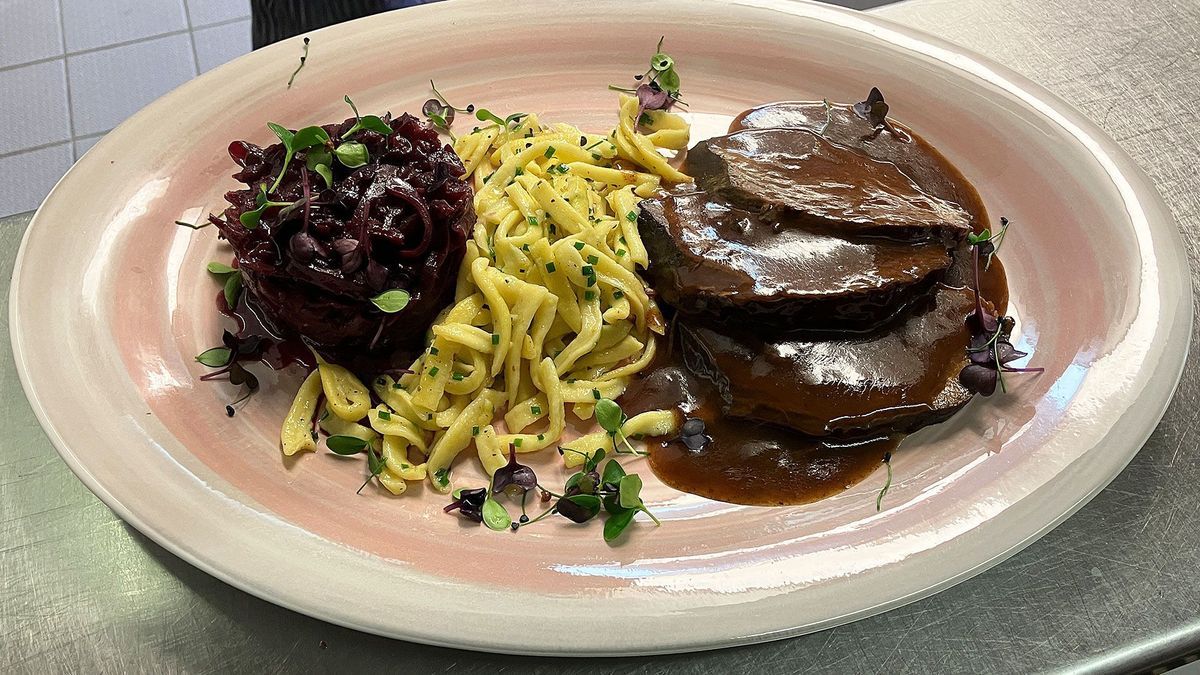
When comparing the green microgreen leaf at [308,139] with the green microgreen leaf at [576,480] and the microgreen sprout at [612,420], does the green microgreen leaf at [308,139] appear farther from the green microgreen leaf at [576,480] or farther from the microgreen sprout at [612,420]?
the green microgreen leaf at [576,480]

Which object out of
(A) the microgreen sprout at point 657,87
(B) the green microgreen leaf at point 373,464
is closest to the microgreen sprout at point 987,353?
(A) the microgreen sprout at point 657,87

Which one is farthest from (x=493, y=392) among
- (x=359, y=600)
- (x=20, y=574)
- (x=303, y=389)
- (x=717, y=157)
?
(x=20, y=574)

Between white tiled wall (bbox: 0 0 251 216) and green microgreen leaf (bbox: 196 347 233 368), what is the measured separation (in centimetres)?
419

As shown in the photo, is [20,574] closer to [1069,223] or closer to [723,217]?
[723,217]

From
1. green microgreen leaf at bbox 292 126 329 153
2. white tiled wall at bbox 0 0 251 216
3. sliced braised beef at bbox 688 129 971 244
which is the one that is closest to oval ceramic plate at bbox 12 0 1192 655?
sliced braised beef at bbox 688 129 971 244

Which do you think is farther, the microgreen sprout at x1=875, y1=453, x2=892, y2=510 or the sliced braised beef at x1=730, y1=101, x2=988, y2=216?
the sliced braised beef at x1=730, y1=101, x2=988, y2=216

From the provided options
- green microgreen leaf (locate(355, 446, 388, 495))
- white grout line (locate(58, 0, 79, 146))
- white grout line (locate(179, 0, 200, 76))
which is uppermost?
green microgreen leaf (locate(355, 446, 388, 495))

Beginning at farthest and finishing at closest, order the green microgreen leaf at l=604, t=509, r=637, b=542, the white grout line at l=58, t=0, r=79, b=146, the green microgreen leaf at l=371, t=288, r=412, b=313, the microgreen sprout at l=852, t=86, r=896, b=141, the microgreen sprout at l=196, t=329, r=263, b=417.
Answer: the white grout line at l=58, t=0, r=79, b=146
the microgreen sprout at l=852, t=86, r=896, b=141
the microgreen sprout at l=196, t=329, r=263, b=417
the green microgreen leaf at l=371, t=288, r=412, b=313
the green microgreen leaf at l=604, t=509, r=637, b=542

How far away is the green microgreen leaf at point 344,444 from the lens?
2.77m

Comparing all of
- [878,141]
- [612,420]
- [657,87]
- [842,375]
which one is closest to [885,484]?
[842,375]

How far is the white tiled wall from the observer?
6.34 meters

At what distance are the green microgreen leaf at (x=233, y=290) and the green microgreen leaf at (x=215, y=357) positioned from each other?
0.80 ft

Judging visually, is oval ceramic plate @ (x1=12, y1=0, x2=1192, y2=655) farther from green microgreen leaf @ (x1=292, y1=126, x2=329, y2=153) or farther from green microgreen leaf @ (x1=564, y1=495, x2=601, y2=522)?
green microgreen leaf @ (x1=292, y1=126, x2=329, y2=153)

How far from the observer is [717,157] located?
11.2ft
